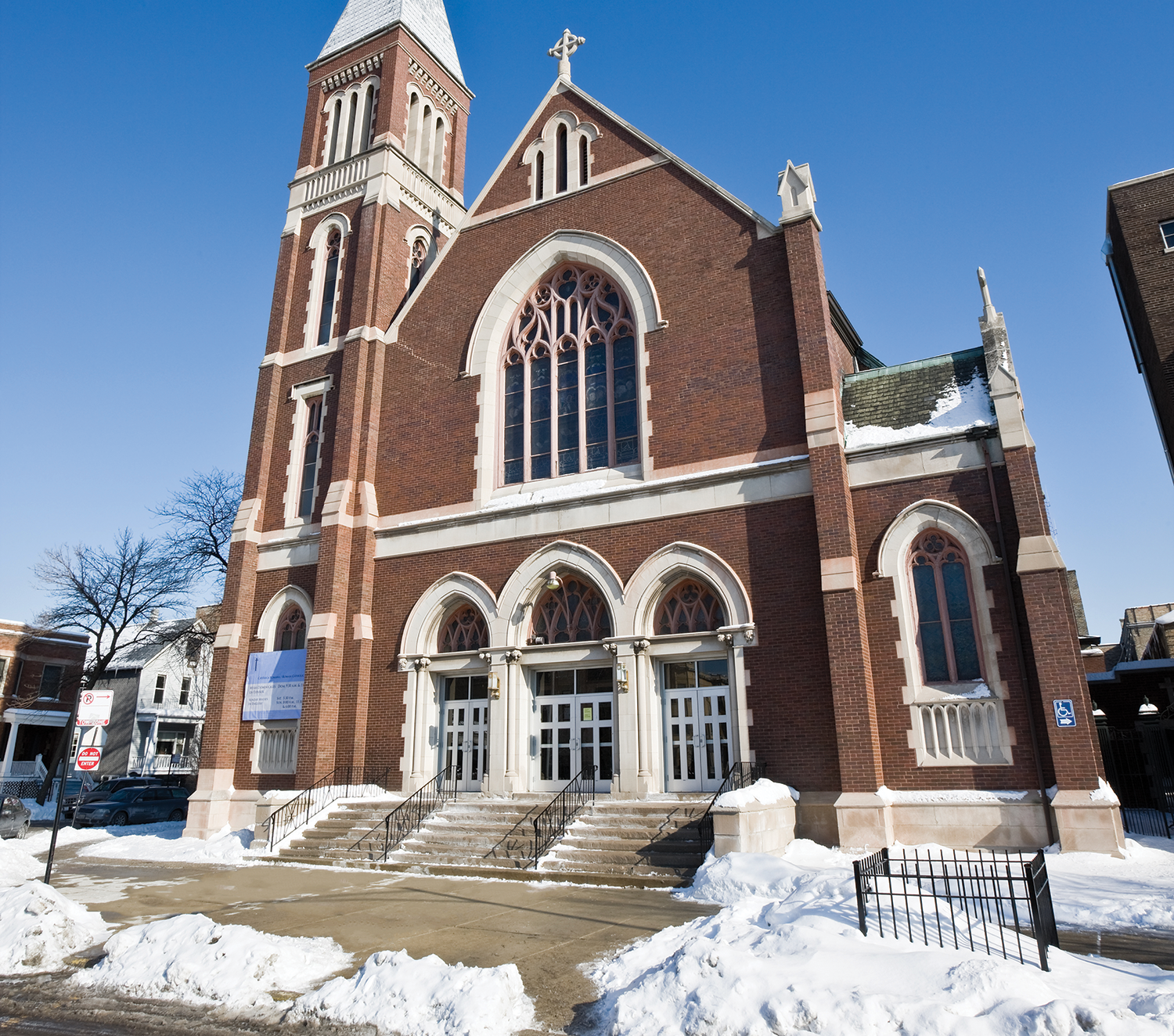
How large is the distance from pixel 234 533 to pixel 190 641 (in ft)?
53.7

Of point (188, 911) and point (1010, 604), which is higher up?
point (1010, 604)

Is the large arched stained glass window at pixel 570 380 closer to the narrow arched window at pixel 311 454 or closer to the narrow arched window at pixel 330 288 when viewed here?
the narrow arched window at pixel 311 454

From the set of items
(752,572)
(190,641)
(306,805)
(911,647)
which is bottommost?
(306,805)

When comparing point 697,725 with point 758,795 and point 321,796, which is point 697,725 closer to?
point 758,795

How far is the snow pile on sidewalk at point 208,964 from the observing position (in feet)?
23.7

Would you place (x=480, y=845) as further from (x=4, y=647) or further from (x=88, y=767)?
(x=4, y=647)

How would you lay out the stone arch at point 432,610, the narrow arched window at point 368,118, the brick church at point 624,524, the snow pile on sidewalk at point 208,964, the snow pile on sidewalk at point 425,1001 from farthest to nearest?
the narrow arched window at point 368,118
the stone arch at point 432,610
the brick church at point 624,524
the snow pile on sidewalk at point 208,964
the snow pile on sidewalk at point 425,1001

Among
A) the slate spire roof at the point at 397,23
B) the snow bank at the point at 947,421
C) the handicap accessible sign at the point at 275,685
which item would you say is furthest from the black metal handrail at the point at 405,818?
the slate spire roof at the point at 397,23

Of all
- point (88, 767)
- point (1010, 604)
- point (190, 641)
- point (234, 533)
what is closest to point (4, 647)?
point (190, 641)

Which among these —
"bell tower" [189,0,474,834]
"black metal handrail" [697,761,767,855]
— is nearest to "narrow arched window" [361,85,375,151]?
"bell tower" [189,0,474,834]

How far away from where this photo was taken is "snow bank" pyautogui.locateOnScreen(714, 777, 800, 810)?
1321 centimetres

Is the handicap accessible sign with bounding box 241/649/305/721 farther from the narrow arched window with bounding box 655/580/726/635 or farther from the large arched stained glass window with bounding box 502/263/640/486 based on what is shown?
the narrow arched window with bounding box 655/580/726/635

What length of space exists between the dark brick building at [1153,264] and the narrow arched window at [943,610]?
594 inches

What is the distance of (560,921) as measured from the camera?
32.7ft
